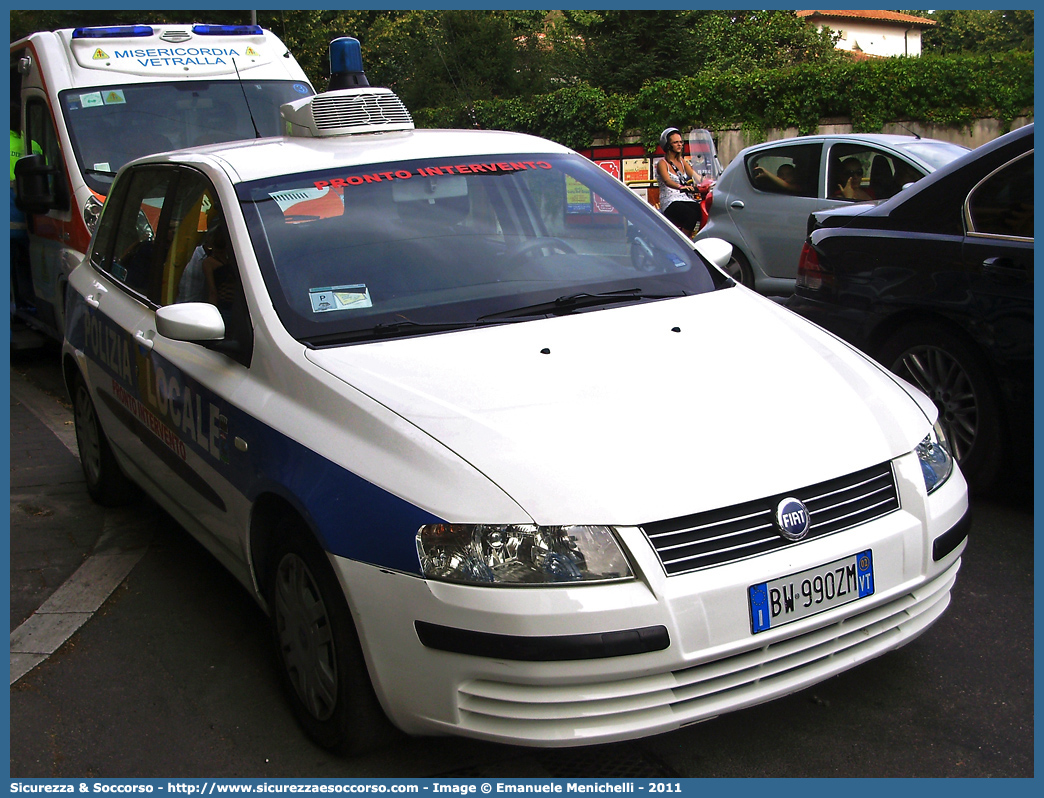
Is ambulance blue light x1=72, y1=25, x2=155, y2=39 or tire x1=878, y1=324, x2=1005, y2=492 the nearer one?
tire x1=878, y1=324, x2=1005, y2=492

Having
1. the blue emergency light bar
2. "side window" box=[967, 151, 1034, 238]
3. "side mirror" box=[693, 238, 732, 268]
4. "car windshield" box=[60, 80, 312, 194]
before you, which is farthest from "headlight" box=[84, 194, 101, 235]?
"side window" box=[967, 151, 1034, 238]

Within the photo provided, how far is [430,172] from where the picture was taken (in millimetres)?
4039

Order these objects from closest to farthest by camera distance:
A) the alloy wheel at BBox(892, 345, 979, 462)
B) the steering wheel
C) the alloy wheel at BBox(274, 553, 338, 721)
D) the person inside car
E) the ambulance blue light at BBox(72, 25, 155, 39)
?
the alloy wheel at BBox(274, 553, 338, 721) → the steering wheel → the alloy wheel at BBox(892, 345, 979, 462) → the ambulance blue light at BBox(72, 25, 155, 39) → the person inside car

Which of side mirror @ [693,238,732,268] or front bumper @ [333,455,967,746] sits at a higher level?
side mirror @ [693,238,732,268]

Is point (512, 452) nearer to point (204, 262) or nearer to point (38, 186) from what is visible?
point (204, 262)

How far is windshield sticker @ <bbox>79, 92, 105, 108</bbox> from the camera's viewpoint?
27.4 ft

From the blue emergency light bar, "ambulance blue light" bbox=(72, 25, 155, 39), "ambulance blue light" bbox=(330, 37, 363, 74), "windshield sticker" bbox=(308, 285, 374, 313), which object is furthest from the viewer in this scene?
"ambulance blue light" bbox=(72, 25, 155, 39)

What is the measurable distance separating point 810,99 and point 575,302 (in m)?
16.7

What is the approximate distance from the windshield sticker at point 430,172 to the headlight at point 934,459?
1.86m

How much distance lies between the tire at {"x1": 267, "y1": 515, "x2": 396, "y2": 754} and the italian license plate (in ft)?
3.35

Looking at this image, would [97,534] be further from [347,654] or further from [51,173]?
[51,173]

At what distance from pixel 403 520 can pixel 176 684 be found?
1.42 metres

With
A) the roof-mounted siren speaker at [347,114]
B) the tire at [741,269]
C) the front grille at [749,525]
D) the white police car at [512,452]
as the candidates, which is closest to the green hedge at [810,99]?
the tire at [741,269]

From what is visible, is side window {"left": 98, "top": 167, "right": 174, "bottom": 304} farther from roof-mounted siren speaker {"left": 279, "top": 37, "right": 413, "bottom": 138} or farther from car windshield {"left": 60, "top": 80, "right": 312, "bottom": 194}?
car windshield {"left": 60, "top": 80, "right": 312, "bottom": 194}
